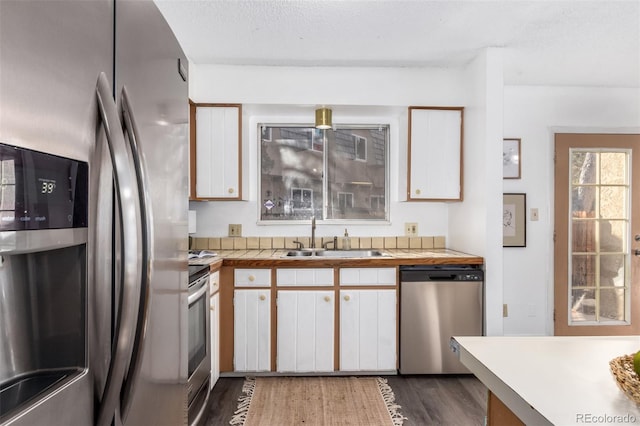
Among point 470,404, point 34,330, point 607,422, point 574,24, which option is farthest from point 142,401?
point 574,24

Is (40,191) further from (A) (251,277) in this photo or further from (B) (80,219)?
(A) (251,277)

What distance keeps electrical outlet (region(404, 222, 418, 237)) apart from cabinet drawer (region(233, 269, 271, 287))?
137 cm

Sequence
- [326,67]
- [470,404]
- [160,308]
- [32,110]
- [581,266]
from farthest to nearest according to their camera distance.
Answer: [581,266], [326,67], [470,404], [160,308], [32,110]

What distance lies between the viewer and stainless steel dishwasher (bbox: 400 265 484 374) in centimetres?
269

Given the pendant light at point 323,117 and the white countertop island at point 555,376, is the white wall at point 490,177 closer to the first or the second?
the pendant light at point 323,117

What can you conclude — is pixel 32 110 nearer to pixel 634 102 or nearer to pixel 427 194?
pixel 427 194

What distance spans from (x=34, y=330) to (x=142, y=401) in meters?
0.39

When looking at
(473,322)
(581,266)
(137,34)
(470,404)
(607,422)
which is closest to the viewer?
(607,422)

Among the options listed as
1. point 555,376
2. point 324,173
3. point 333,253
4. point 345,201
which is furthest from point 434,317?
point 555,376

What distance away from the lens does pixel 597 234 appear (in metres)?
3.43

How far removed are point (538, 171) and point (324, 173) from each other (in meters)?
1.93

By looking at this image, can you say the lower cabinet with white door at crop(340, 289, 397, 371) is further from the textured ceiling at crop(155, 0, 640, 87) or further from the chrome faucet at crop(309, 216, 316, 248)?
the textured ceiling at crop(155, 0, 640, 87)

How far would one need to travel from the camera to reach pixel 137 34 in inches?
Result: 33.9

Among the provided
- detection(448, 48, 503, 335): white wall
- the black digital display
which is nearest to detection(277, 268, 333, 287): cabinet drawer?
detection(448, 48, 503, 335): white wall
